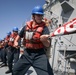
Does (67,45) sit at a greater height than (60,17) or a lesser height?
lesser

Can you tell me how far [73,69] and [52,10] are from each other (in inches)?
487

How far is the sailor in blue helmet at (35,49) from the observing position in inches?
164

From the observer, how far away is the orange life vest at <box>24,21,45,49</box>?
425cm

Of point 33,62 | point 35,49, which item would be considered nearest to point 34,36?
point 35,49

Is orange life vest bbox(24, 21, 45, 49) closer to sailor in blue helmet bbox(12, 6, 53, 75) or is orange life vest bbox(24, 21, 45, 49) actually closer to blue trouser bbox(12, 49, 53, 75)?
sailor in blue helmet bbox(12, 6, 53, 75)

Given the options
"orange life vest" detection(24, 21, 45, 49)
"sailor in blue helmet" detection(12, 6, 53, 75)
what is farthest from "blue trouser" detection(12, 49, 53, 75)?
"orange life vest" detection(24, 21, 45, 49)

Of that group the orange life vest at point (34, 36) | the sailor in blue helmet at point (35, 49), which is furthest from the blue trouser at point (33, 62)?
the orange life vest at point (34, 36)

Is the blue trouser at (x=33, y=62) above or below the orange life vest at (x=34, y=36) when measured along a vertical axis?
below

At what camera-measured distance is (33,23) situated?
4.46 meters

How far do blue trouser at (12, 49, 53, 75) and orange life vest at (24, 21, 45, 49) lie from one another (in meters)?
0.13

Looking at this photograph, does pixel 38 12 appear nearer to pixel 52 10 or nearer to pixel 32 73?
pixel 32 73

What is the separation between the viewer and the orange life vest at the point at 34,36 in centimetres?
425

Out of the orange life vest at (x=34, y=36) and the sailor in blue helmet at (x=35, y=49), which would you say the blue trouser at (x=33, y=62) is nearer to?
the sailor in blue helmet at (x=35, y=49)

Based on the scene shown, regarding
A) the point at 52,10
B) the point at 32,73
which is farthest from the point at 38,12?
the point at 52,10
